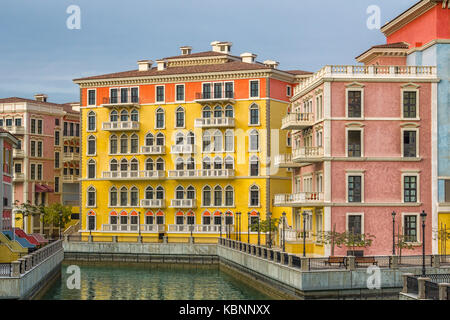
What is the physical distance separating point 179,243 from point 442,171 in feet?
80.5

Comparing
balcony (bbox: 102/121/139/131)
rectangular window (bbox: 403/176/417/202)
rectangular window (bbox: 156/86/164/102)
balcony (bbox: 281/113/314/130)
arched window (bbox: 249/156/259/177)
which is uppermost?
rectangular window (bbox: 156/86/164/102)

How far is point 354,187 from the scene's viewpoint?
5503 centimetres

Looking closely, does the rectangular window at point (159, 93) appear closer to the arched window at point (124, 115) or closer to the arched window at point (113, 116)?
the arched window at point (124, 115)

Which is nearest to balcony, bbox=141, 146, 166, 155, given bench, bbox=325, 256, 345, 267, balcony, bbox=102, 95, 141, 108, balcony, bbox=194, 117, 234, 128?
balcony, bbox=194, 117, 234, 128

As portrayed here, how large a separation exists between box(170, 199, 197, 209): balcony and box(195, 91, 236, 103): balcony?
949 cm

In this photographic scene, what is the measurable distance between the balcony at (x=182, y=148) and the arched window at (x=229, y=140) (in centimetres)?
327

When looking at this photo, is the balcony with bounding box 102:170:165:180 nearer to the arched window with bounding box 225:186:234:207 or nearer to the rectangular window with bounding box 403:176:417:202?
the arched window with bounding box 225:186:234:207

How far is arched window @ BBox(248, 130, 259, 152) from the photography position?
7762 cm

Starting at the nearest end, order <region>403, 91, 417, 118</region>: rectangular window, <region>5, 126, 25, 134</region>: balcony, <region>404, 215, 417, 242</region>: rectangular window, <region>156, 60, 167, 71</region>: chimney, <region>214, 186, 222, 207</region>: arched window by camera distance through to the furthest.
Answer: <region>404, 215, 417, 242</region>: rectangular window
<region>403, 91, 417, 118</region>: rectangular window
<region>214, 186, 222, 207</region>: arched window
<region>156, 60, 167, 71</region>: chimney
<region>5, 126, 25, 134</region>: balcony

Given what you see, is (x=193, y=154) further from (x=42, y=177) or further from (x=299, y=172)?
(x=42, y=177)

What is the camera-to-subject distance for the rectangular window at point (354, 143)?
5525 cm

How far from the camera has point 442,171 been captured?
5556cm

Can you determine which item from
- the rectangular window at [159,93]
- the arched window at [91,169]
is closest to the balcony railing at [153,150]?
the rectangular window at [159,93]

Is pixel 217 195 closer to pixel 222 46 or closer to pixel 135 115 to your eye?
pixel 135 115
